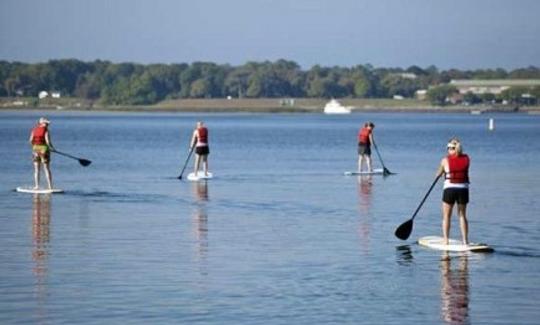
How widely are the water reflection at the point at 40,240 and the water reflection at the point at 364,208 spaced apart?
479 cm

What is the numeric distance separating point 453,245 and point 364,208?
25.2 ft

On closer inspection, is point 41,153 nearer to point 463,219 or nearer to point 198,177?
point 198,177

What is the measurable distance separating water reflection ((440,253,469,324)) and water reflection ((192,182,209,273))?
3.27m

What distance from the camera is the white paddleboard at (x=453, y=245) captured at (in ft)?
67.4

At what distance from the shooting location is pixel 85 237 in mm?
22234

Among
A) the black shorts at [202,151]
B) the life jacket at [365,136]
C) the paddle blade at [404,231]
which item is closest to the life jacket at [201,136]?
the black shorts at [202,151]

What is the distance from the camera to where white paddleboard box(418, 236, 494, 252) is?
67.4 ft

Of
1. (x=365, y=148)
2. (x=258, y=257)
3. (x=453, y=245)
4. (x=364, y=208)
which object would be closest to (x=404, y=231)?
(x=453, y=245)

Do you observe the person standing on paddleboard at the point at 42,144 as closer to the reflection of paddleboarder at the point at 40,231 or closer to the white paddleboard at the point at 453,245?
the reflection of paddleboarder at the point at 40,231

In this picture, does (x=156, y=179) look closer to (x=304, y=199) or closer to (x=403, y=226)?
(x=304, y=199)

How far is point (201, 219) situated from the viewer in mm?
25547

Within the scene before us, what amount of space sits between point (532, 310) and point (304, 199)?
15666 mm

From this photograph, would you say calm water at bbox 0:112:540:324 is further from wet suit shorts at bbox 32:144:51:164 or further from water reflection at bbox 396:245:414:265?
wet suit shorts at bbox 32:144:51:164

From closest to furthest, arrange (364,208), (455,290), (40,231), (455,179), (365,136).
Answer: (455,290) → (455,179) → (40,231) → (364,208) → (365,136)
